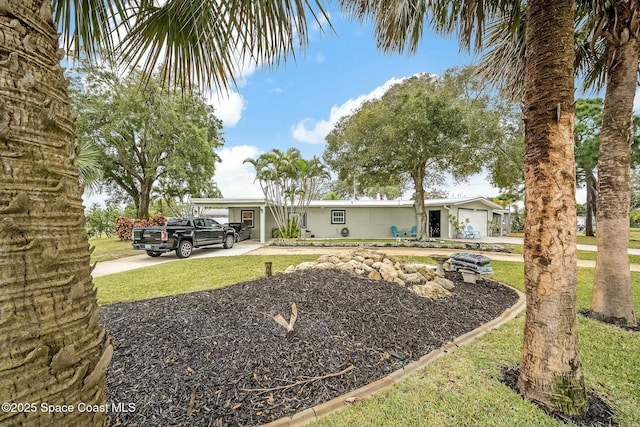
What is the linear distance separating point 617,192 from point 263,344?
5.55m

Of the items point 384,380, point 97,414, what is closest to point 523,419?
point 384,380

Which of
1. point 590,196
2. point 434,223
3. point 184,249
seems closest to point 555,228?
point 184,249

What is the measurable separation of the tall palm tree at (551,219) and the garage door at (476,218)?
19306 mm

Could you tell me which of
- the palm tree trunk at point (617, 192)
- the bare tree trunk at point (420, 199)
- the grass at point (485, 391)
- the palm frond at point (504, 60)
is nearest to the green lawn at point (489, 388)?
the grass at point (485, 391)

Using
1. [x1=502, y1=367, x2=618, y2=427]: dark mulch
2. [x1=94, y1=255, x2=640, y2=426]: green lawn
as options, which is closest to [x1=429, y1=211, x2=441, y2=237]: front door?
[x1=94, y1=255, x2=640, y2=426]: green lawn

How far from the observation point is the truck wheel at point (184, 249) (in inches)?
458

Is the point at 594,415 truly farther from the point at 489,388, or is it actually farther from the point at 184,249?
the point at 184,249

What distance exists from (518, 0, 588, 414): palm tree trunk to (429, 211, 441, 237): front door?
64.1 feet

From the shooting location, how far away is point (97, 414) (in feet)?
3.48

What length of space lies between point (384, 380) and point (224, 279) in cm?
542

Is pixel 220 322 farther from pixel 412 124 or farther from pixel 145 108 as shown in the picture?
pixel 145 108

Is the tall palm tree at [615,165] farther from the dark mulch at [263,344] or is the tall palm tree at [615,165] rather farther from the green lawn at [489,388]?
the dark mulch at [263,344]

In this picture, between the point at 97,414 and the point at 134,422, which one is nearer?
the point at 97,414

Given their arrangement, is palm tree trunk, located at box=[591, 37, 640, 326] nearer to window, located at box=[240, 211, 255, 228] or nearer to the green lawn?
the green lawn
